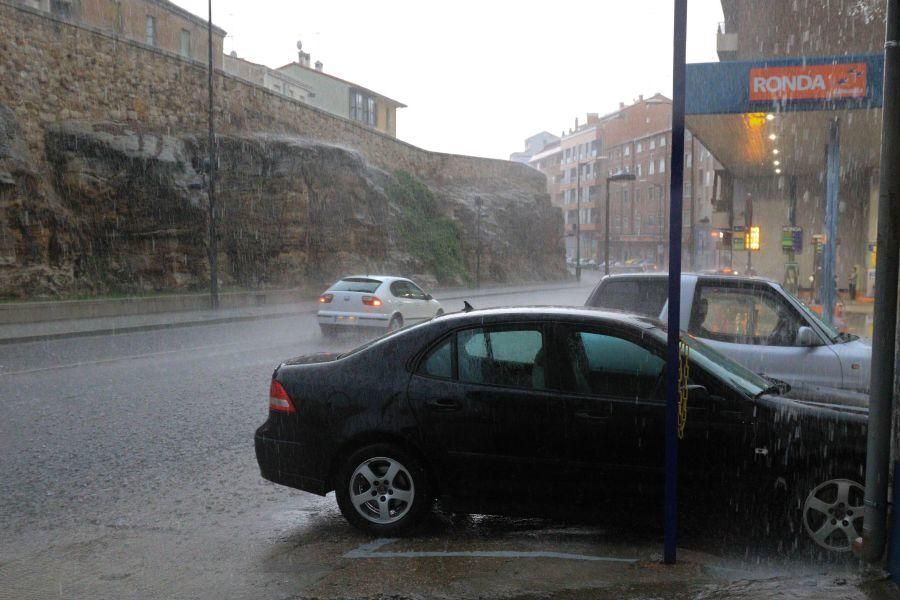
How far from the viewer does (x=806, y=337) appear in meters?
7.45

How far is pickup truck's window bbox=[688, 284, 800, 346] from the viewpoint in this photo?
25.6ft

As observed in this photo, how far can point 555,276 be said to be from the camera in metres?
65.9

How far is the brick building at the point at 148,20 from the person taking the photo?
132ft

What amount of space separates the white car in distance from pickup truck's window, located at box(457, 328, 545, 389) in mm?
12818

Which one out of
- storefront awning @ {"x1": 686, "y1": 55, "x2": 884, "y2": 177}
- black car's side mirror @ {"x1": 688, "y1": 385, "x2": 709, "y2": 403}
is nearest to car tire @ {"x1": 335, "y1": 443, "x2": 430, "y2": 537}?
black car's side mirror @ {"x1": 688, "y1": 385, "x2": 709, "y2": 403}

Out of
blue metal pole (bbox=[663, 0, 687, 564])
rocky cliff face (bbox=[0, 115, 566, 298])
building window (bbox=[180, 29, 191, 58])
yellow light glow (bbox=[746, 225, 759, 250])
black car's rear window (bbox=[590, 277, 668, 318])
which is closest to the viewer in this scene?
blue metal pole (bbox=[663, 0, 687, 564])

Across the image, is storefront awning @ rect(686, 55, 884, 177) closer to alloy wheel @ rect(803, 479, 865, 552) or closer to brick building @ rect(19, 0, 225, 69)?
alloy wheel @ rect(803, 479, 865, 552)

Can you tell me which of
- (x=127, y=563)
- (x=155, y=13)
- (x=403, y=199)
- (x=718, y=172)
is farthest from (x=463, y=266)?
(x=127, y=563)

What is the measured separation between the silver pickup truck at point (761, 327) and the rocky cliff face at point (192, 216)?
21.3 m

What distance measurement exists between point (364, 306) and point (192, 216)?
15.3m

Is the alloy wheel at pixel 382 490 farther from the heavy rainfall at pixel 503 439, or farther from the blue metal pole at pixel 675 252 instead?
the blue metal pole at pixel 675 252

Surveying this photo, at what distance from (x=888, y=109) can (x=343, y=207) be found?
36.5 meters

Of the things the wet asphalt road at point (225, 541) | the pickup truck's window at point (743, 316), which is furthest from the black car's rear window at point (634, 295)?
the wet asphalt road at point (225, 541)

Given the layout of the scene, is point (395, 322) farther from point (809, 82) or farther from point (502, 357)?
point (502, 357)
